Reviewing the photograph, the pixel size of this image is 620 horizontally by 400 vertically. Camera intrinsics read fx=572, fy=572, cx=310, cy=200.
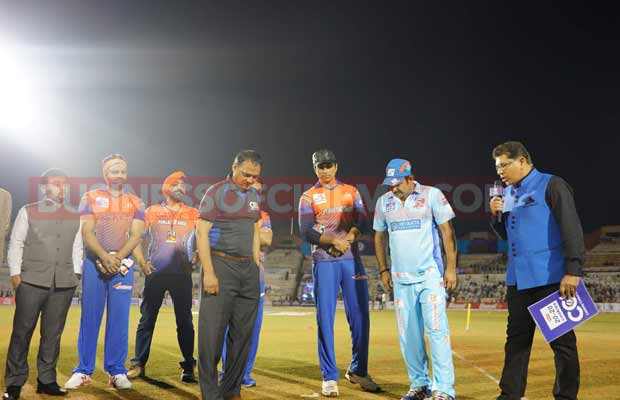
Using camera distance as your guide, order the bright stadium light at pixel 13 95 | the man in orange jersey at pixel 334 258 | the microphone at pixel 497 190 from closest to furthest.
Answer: the microphone at pixel 497 190
the man in orange jersey at pixel 334 258
the bright stadium light at pixel 13 95

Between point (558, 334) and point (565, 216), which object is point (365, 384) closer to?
point (558, 334)

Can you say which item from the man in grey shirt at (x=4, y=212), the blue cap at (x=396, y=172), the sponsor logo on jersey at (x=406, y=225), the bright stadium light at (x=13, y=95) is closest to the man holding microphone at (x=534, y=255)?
the sponsor logo on jersey at (x=406, y=225)

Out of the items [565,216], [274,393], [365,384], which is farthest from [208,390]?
[565,216]

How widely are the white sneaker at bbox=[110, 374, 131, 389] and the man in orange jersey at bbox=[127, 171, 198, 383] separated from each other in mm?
615

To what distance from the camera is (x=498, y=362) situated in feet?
29.6

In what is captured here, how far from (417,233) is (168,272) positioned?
3.40 m

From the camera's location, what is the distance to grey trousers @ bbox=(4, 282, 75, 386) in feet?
19.6

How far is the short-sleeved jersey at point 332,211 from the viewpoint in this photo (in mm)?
7027

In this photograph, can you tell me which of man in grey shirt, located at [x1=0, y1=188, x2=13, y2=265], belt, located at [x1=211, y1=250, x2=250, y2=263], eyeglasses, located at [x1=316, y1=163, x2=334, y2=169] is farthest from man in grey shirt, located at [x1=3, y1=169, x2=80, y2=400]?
eyeglasses, located at [x1=316, y1=163, x2=334, y2=169]

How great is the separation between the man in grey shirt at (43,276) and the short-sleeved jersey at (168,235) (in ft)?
3.91

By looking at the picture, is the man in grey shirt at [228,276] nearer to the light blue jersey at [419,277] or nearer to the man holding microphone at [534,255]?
the light blue jersey at [419,277]

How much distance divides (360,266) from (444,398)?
6.53 feet

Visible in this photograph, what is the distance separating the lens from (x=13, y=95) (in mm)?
33281

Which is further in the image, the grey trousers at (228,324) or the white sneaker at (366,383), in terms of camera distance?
the white sneaker at (366,383)
